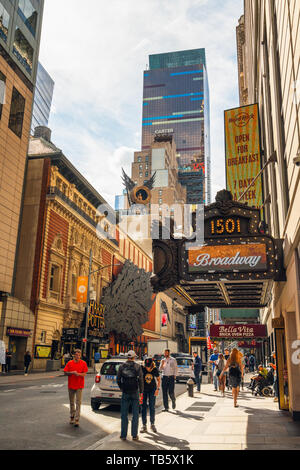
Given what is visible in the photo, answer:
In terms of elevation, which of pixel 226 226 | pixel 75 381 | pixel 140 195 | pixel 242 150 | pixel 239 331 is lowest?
pixel 75 381

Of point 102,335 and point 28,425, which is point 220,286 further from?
point 102,335

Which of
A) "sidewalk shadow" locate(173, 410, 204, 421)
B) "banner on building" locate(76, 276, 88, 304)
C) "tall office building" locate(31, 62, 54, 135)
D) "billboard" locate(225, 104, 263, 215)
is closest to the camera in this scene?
"sidewalk shadow" locate(173, 410, 204, 421)

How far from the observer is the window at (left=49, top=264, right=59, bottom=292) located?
42.7 metres

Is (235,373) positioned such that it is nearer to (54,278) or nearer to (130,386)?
(130,386)

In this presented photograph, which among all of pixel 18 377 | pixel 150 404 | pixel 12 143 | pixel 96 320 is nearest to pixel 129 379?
pixel 150 404

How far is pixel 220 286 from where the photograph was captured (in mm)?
13109

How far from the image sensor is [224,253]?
36.6 ft

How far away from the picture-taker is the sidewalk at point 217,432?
25.8 ft

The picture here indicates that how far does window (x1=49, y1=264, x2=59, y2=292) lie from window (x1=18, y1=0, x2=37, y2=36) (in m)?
25.3

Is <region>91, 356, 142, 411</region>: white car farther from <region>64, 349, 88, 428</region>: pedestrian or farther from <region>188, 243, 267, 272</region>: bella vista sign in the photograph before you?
<region>188, 243, 267, 272</region>: bella vista sign

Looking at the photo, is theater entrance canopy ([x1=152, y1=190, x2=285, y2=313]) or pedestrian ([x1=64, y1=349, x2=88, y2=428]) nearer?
pedestrian ([x1=64, y1=349, x2=88, y2=428])

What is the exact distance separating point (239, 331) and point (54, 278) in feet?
76.5

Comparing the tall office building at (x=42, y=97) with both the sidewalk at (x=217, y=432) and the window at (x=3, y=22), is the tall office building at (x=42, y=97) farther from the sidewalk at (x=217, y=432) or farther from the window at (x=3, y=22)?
the sidewalk at (x=217, y=432)

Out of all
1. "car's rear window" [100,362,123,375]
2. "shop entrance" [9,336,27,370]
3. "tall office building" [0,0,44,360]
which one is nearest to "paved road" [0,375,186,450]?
"car's rear window" [100,362,123,375]
